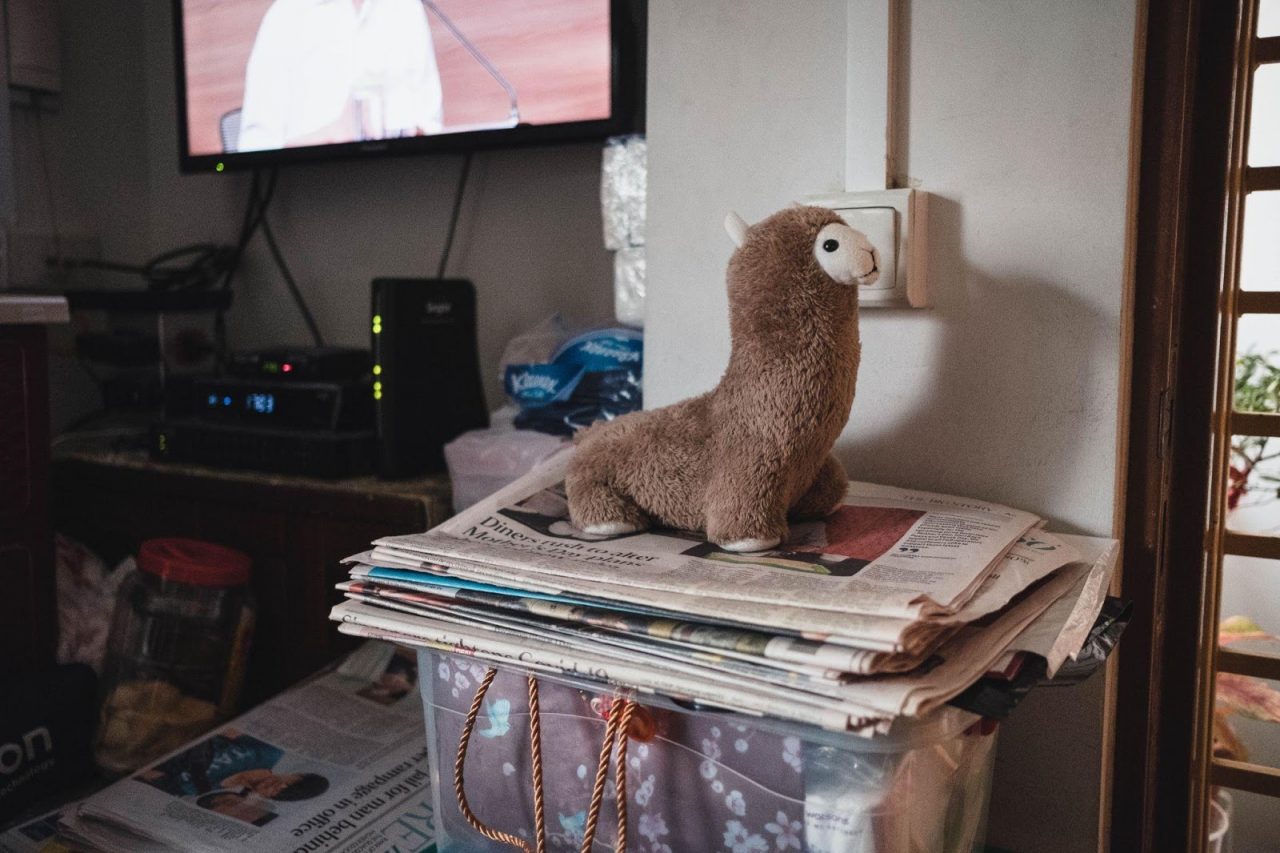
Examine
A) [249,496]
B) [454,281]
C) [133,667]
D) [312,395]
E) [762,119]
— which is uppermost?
[762,119]

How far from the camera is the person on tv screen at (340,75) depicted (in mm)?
1379

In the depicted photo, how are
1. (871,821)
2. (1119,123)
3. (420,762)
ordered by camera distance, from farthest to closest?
1. (420,762)
2. (1119,123)
3. (871,821)

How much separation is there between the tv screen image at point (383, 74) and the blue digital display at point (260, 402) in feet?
1.30

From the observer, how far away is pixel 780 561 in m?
0.56

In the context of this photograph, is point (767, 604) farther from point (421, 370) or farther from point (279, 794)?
point (421, 370)

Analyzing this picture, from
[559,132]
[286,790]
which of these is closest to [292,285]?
[559,132]

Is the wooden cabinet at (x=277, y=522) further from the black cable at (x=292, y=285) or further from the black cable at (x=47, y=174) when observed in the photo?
the black cable at (x=47, y=174)

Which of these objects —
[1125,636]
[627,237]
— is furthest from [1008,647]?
[627,237]

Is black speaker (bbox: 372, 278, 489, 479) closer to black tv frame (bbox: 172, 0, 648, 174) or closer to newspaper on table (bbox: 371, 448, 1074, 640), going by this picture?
black tv frame (bbox: 172, 0, 648, 174)

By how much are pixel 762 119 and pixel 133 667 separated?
105 cm

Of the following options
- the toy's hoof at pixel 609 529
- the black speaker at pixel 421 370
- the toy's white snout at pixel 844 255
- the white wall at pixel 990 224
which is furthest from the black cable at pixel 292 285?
the toy's white snout at pixel 844 255

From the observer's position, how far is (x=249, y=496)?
51.3 inches

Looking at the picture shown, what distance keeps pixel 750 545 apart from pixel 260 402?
0.96 meters

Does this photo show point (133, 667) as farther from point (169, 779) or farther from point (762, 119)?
point (762, 119)
